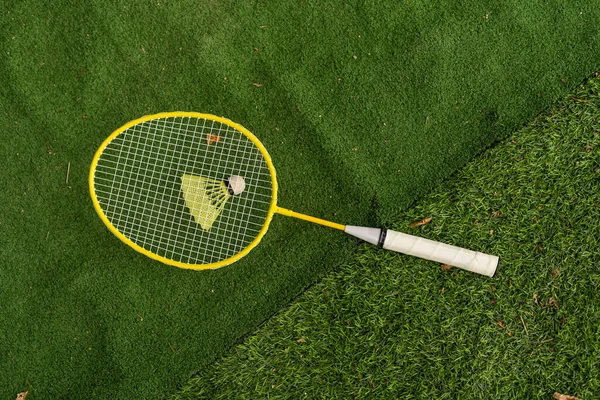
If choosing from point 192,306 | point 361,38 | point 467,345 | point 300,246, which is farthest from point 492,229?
point 192,306

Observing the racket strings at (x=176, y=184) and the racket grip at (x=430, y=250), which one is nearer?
the racket grip at (x=430, y=250)

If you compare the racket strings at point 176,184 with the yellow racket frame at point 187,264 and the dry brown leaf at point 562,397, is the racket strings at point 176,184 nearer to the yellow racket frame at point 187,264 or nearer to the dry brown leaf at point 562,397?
the yellow racket frame at point 187,264

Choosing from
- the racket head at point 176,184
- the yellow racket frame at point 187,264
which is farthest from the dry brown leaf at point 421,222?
the racket head at point 176,184

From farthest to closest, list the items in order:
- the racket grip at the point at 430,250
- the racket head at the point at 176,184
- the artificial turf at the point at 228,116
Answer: the artificial turf at the point at 228,116
the racket head at the point at 176,184
the racket grip at the point at 430,250

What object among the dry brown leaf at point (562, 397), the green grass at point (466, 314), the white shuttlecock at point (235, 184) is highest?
the white shuttlecock at point (235, 184)

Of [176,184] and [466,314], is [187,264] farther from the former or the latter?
[466,314]

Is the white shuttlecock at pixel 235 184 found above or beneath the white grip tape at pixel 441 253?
above

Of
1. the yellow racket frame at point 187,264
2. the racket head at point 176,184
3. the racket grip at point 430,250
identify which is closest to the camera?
the yellow racket frame at point 187,264
